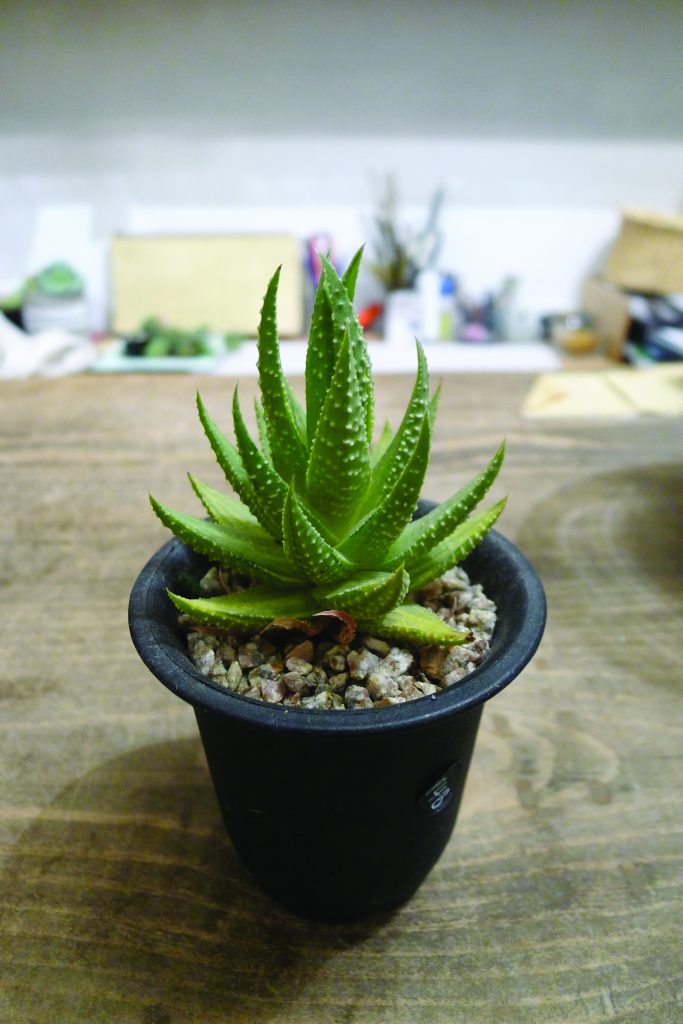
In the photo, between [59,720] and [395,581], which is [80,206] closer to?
[59,720]

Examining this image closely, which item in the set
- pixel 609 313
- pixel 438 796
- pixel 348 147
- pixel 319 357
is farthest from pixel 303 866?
pixel 348 147

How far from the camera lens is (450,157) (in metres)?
2.06

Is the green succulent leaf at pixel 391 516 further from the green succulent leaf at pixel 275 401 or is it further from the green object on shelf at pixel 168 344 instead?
the green object on shelf at pixel 168 344

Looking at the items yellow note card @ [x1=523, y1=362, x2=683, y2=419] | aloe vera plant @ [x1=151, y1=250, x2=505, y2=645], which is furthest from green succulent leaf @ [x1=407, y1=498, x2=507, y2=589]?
yellow note card @ [x1=523, y1=362, x2=683, y2=419]

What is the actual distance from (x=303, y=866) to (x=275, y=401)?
276 mm

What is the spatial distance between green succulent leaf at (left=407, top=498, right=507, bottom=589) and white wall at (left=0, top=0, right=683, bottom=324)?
71.5 inches

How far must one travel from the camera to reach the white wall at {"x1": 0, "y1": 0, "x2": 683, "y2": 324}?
6.17 ft

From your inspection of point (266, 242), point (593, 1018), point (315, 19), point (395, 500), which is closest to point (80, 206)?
point (266, 242)

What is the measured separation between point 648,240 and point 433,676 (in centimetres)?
182

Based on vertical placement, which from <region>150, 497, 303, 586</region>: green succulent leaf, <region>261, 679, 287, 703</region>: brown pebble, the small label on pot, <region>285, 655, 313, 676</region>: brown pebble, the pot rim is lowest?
the small label on pot

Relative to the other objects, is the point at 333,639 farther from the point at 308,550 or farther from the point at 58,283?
the point at 58,283

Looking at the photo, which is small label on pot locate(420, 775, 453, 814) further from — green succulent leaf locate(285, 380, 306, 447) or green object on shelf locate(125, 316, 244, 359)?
green object on shelf locate(125, 316, 244, 359)

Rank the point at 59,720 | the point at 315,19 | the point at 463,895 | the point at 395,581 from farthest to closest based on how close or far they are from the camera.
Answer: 1. the point at 315,19
2. the point at 59,720
3. the point at 463,895
4. the point at 395,581

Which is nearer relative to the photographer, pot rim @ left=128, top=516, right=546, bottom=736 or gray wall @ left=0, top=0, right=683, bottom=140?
pot rim @ left=128, top=516, right=546, bottom=736
